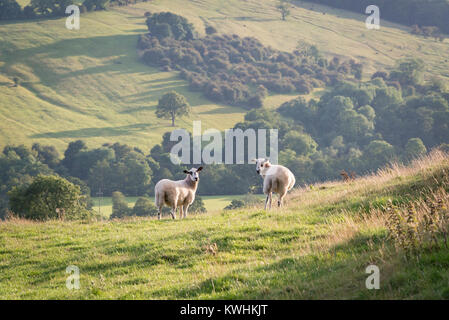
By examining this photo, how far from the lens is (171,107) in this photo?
155125 millimetres

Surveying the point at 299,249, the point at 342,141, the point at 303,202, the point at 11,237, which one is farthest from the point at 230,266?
the point at 342,141

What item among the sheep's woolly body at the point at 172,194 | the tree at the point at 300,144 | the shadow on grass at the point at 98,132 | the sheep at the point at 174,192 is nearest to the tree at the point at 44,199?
the sheep at the point at 174,192

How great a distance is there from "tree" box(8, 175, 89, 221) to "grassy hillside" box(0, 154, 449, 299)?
18247 mm

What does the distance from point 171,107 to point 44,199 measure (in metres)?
114

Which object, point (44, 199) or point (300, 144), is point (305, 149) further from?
point (44, 199)

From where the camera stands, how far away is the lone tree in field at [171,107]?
156 metres

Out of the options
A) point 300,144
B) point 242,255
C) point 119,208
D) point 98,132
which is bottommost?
point 98,132

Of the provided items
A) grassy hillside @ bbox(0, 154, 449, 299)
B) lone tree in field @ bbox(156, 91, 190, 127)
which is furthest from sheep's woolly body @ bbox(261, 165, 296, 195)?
lone tree in field @ bbox(156, 91, 190, 127)

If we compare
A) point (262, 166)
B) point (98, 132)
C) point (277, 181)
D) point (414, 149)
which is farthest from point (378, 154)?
point (277, 181)

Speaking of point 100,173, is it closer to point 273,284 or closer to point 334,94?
point 334,94

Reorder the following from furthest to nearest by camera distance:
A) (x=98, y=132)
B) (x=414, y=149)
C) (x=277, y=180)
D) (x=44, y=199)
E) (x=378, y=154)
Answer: (x=98, y=132) < (x=378, y=154) < (x=414, y=149) < (x=44, y=199) < (x=277, y=180)

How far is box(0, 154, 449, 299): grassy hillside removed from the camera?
32.5ft

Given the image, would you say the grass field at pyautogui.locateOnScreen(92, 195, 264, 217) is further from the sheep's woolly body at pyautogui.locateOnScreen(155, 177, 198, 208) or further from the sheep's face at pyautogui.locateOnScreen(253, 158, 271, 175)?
the sheep's woolly body at pyautogui.locateOnScreen(155, 177, 198, 208)

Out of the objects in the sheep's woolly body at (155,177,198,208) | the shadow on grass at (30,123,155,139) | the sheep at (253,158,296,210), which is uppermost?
the sheep at (253,158,296,210)
